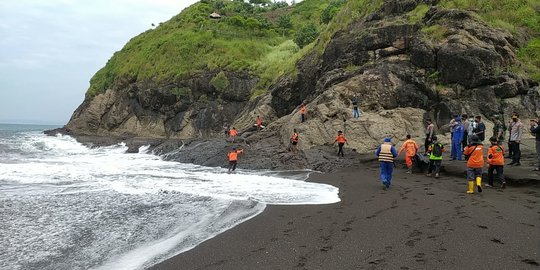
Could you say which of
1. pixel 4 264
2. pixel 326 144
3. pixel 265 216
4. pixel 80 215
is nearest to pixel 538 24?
pixel 326 144

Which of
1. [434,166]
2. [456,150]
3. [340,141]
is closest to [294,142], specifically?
[340,141]

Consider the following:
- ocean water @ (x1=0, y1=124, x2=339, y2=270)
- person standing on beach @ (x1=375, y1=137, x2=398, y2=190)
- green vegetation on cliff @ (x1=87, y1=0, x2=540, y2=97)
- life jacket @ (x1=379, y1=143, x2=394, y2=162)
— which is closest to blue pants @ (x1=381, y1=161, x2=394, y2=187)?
person standing on beach @ (x1=375, y1=137, x2=398, y2=190)

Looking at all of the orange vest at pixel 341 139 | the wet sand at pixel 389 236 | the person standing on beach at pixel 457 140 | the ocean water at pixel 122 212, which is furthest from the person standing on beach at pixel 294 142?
the wet sand at pixel 389 236

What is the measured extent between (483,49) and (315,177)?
1163 centimetres

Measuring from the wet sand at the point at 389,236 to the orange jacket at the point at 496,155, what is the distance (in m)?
1.01

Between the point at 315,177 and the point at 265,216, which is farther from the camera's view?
the point at 315,177

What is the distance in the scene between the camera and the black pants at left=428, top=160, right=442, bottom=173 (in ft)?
43.2

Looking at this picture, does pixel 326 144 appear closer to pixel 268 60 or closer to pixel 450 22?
pixel 450 22

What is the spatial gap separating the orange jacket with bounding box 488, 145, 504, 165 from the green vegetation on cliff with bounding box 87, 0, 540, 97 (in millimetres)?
15166

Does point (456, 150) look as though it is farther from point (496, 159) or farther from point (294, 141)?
point (294, 141)

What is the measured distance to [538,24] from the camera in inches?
875

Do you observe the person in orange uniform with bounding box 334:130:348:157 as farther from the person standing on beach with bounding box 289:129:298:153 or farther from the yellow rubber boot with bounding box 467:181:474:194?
the yellow rubber boot with bounding box 467:181:474:194

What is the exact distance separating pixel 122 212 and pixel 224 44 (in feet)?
133

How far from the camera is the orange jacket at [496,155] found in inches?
Result: 410
